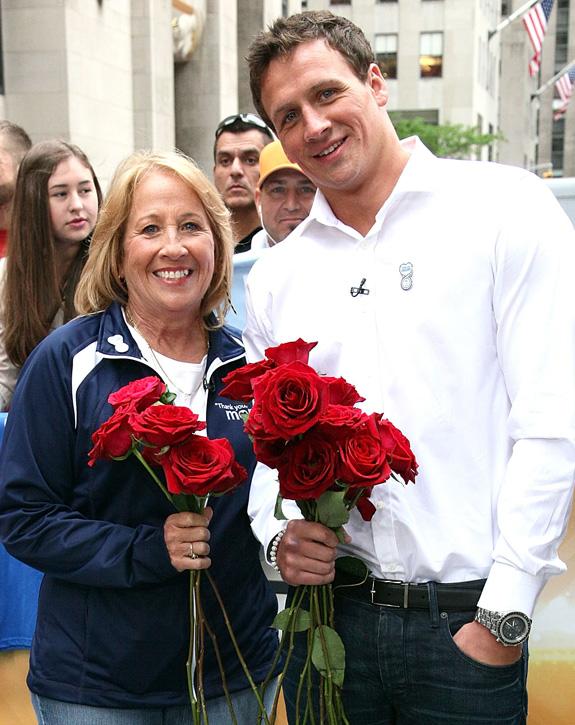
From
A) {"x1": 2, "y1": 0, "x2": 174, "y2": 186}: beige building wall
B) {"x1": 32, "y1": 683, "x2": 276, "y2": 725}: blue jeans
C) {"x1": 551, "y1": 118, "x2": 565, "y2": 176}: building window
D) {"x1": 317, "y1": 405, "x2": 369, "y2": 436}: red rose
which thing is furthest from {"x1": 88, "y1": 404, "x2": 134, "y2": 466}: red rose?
{"x1": 551, "y1": 118, "x2": 565, "y2": 176}: building window

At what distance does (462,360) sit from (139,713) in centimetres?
135

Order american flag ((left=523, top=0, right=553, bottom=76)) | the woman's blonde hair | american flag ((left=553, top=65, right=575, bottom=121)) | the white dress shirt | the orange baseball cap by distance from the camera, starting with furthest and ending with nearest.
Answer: american flag ((left=553, top=65, right=575, bottom=121)) → american flag ((left=523, top=0, right=553, bottom=76)) → the orange baseball cap → the woman's blonde hair → the white dress shirt

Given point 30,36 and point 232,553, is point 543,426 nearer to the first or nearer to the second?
point 232,553

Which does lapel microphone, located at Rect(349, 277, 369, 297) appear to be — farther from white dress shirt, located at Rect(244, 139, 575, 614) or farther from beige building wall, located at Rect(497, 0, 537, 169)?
beige building wall, located at Rect(497, 0, 537, 169)

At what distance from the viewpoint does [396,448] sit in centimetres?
232

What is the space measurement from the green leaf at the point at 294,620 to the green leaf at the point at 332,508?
252 millimetres

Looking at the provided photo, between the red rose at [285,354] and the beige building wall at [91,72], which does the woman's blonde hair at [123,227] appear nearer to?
the red rose at [285,354]

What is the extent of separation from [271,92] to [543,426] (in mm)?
1223

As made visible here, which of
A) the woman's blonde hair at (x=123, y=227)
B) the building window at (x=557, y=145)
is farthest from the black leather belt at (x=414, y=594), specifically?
the building window at (x=557, y=145)

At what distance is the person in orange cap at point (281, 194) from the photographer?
5164mm


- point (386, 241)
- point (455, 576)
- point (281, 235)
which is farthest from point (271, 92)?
point (281, 235)

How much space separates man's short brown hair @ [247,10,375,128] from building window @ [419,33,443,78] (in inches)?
2446

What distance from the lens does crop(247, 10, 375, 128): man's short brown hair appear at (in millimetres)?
2803

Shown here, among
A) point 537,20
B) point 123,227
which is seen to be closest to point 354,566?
point 123,227
